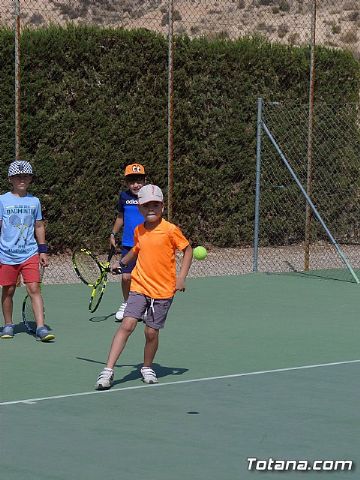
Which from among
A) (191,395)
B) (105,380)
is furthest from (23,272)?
(191,395)

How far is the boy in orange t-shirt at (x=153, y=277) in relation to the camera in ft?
31.2

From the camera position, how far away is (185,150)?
19.4 m

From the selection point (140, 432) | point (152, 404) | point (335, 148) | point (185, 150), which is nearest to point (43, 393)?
point (152, 404)

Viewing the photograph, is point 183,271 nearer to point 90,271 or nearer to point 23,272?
point 23,272

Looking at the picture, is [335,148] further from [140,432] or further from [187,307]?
[140,432]

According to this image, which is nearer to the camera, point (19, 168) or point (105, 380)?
point (105, 380)

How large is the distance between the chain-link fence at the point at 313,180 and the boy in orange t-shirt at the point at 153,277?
10.3 m

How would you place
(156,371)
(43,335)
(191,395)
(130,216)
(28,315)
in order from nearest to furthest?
(191,395), (156,371), (43,335), (28,315), (130,216)

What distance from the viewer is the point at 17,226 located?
1166 cm

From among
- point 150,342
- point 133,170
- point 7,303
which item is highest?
point 133,170

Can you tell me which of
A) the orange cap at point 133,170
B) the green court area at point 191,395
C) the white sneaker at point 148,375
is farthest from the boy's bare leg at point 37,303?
the white sneaker at point 148,375

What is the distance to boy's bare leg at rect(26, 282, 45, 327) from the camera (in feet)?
37.9

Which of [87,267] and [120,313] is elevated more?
[87,267]

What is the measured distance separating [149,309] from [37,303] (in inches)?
89.8
